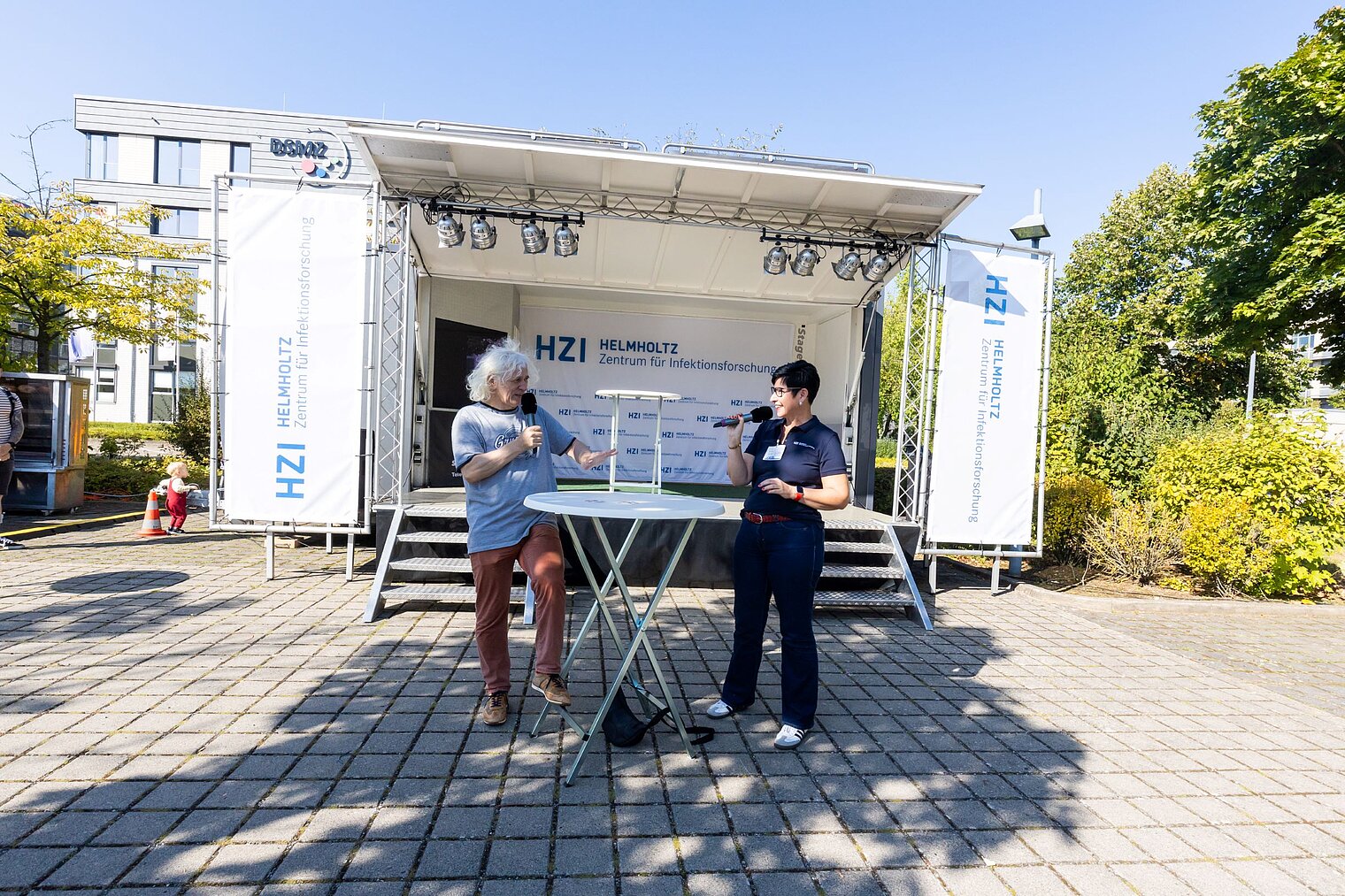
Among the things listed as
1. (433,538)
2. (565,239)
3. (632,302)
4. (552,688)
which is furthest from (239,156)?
(552,688)

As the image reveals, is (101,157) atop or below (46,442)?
atop

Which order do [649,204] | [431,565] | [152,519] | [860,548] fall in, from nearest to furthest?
[431,565] → [860,548] → [649,204] → [152,519]

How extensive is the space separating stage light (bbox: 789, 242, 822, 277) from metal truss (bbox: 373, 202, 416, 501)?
370 cm

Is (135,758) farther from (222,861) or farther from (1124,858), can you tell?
(1124,858)

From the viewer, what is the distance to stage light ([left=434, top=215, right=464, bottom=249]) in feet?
21.5

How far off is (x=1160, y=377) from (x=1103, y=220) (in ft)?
44.4

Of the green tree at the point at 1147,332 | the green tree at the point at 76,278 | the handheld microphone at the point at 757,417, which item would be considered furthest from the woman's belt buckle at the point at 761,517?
the green tree at the point at 76,278

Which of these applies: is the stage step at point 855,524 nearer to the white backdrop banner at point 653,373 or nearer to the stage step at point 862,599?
the stage step at point 862,599

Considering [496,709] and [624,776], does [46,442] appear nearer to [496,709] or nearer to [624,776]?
[496,709]

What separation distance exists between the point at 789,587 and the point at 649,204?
494 centimetres

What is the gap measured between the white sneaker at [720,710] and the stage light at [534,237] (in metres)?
4.85

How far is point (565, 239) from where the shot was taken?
6.91 metres

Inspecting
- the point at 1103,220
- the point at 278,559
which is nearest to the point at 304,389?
the point at 278,559

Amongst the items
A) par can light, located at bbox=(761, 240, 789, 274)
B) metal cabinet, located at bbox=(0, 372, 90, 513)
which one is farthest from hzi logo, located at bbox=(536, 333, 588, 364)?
metal cabinet, located at bbox=(0, 372, 90, 513)
